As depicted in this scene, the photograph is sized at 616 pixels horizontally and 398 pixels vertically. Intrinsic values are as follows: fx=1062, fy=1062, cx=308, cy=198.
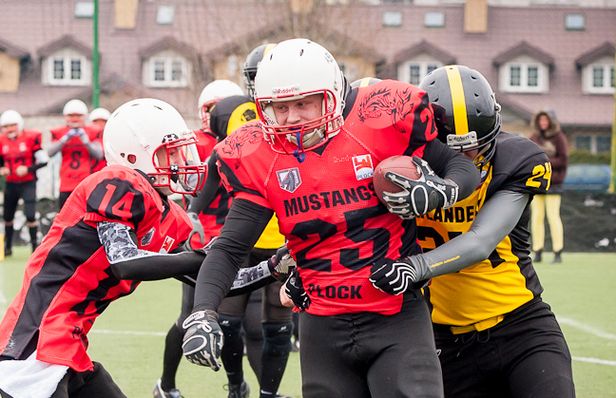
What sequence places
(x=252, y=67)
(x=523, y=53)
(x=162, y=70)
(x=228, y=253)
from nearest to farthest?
(x=228, y=253)
(x=252, y=67)
(x=162, y=70)
(x=523, y=53)

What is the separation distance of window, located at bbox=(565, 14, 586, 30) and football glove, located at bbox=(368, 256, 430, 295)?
37.7 m

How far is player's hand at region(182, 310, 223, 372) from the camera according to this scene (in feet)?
10.9

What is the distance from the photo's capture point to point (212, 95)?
7035 millimetres

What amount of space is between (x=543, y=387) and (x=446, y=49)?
35.3 metres

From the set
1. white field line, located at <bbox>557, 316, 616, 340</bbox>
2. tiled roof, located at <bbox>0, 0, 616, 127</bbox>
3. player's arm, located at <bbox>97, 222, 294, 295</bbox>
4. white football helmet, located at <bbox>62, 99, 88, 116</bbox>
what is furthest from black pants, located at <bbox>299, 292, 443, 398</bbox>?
tiled roof, located at <bbox>0, 0, 616, 127</bbox>

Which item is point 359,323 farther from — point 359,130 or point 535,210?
point 535,210

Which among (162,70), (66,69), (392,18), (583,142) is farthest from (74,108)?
(583,142)

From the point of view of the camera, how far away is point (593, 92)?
126 ft

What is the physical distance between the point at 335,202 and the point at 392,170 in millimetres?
267

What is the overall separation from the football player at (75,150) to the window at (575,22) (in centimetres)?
2941

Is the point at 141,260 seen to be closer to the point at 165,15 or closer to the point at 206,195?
the point at 206,195

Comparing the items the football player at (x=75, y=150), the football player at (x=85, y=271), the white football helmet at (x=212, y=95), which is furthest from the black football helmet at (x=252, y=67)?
the football player at (x=75, y=150)

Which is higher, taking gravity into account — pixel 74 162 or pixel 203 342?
pixel 74 162

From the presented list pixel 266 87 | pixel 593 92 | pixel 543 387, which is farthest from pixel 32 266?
pixel 593 92
